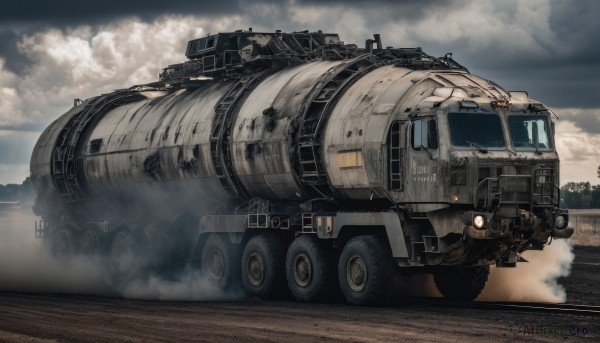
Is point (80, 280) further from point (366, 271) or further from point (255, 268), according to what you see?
point (366, 271)

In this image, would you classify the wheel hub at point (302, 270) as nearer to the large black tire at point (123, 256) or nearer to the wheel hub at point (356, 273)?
the wheel hub at point (356, 273)

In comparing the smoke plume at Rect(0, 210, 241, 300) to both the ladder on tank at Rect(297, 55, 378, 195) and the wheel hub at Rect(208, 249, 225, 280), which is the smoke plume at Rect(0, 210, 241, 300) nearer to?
the wheel hub at Rect(208, 249, 225, 280)

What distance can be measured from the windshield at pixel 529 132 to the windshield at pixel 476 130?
0.32 metres

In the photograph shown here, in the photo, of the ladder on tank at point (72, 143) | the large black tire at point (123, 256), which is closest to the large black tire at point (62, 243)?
the ladder on tank at point (72, 143)

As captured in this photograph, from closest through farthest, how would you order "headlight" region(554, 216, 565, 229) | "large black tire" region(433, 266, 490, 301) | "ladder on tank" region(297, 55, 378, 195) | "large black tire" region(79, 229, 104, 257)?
"headlight" region(554, 216, 565, 229)
"ladder on tank" region(297, 55, 378, 195)
"large black tire" region(433, 266, 490, 301)
"large black tire" region(79, 229, 104, 257)

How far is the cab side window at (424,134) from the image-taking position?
2083cm

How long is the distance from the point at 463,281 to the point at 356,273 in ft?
9.95

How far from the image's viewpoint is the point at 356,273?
22.3 meters

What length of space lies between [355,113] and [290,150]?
2112 mm

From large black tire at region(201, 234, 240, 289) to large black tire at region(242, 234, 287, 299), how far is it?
685mm

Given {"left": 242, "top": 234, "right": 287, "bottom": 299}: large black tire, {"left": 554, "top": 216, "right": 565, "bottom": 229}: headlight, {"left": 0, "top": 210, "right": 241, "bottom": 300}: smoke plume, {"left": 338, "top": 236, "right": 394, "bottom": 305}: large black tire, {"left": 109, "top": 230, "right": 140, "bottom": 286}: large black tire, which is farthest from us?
{"left": 109, "top": 230, "right": 140, "bottom": 286}: large black tire

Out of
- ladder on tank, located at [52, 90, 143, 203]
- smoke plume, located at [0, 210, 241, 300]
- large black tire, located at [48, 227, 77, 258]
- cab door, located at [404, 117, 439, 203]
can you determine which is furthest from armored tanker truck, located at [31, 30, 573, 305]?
large black tire, located at [48, 227, 77, 258]

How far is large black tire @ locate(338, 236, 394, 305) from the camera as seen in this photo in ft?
70.8

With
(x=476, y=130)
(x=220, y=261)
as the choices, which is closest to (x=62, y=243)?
(x=220, y=261)
